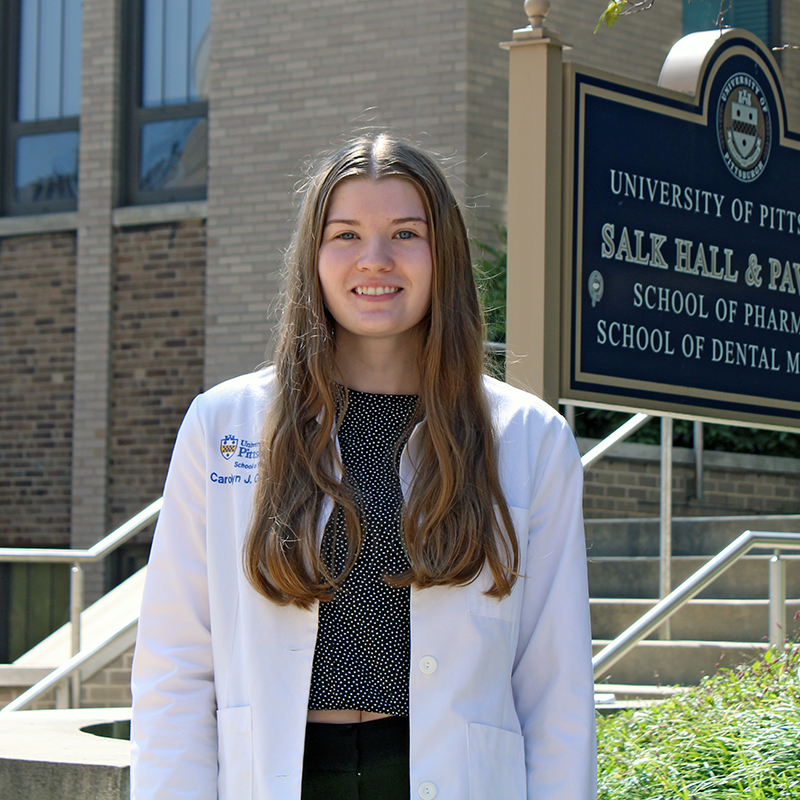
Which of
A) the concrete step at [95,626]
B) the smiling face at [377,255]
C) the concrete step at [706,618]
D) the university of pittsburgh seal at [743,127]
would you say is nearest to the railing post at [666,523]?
the concrete step at [706,618]

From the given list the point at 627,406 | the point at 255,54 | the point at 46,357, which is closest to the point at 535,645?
the point at 627,406

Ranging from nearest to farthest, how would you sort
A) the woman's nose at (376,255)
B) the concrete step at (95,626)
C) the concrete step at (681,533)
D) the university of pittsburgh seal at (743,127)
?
1. the woman's nose at (376,255)
2. the university of pittsburgh seal at (743,127)
3. the concrete step at (681,533)
4. the concrete step at (95,626)

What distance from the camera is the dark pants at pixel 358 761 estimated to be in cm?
202

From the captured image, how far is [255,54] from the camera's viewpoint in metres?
10.2

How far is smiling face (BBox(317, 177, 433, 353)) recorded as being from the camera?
2.16 meters

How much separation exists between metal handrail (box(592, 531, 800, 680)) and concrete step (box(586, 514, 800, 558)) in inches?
69.0

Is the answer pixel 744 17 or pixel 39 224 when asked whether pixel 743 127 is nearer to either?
pixel 744 17

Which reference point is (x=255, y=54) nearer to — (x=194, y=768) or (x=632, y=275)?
(x=632, y=275)

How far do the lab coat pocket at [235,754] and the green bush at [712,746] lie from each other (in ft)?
6.23

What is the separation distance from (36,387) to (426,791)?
9.47m

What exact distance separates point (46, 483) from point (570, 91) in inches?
306

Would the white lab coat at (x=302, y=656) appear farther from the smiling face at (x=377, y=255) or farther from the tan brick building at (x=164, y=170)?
the tan brick building at (x=164, y=170)

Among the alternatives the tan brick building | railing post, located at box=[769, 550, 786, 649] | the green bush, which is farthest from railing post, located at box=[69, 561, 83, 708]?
railing post, located at box=[769, 550, 786, 649]

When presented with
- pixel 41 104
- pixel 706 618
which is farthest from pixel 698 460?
pixel 41 104
